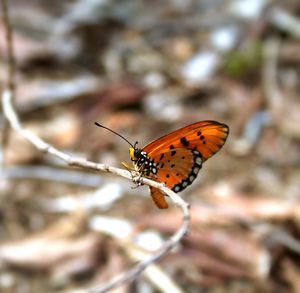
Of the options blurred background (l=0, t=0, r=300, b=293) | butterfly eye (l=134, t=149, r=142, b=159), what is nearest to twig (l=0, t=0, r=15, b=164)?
blurred background (l=0, t=0, r=300, b=293)

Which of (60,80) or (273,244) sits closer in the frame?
(273,244)

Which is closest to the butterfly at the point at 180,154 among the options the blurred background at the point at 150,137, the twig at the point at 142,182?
the twig at the point at 142,182

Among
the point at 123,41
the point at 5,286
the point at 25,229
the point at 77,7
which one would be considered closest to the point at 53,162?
the point at 25,229

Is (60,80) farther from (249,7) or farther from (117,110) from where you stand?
(249,7)

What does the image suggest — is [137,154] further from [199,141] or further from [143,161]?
[199,141]

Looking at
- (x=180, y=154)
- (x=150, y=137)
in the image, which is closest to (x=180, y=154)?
(x=180, y=154)

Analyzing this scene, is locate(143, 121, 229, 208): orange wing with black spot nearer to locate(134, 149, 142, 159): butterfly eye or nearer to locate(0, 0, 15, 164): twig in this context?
locate(134, 149, 142, 159): butterfly eye

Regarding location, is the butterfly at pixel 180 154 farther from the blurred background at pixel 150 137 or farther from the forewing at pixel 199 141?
the blurred background at pixel 150 137
